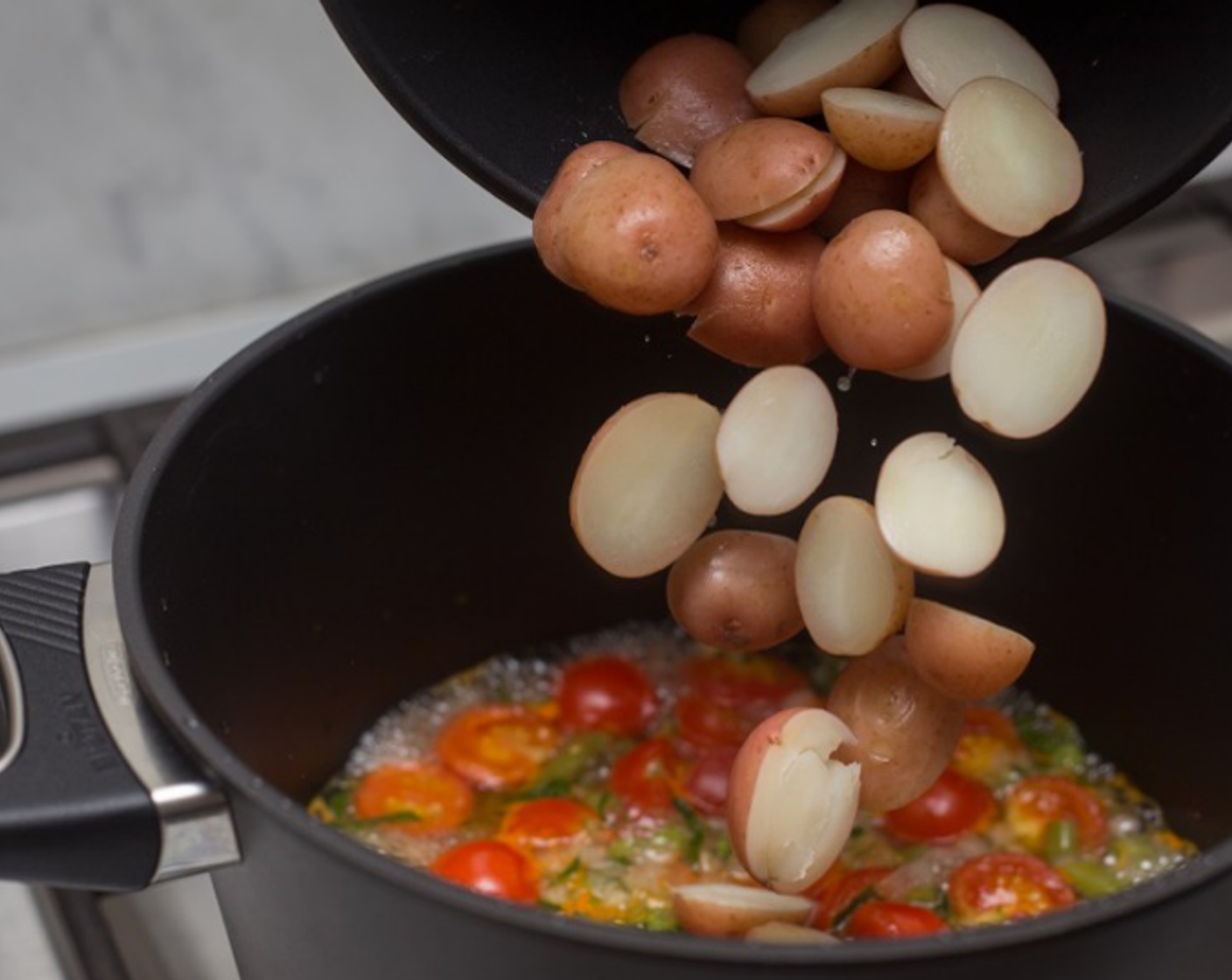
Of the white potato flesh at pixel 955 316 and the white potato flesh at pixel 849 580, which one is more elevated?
the white potato flesh at pixel 955 316

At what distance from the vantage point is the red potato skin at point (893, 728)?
32.5 inches

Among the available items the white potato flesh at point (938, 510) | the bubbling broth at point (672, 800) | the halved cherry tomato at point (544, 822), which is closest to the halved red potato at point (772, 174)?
the white potato flesh at point (938, 510)

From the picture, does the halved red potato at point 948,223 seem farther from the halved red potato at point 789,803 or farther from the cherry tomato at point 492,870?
the cherry tomato at point 492,870

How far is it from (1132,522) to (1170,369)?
10cm

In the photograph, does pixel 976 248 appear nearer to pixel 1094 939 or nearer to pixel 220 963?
pixel 1094 939

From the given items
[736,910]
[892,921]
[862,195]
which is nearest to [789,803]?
[736,910]

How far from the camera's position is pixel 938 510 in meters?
0.77

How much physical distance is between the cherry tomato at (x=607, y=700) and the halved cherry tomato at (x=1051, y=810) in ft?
0.67

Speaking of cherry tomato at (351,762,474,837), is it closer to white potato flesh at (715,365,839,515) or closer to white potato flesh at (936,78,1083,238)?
white potato flesh at (715,365,839,515)

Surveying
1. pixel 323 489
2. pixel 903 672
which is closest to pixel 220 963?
pixel 323 489

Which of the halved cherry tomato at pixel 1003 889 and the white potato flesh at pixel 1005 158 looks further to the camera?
the halved cherry tomato at pixel 1003 889

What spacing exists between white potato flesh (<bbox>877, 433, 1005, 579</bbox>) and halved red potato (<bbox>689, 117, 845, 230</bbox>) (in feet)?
0.36

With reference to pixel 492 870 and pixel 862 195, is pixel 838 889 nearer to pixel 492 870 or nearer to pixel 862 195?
pixel 492 870

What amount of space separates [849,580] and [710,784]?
0.24 metres
